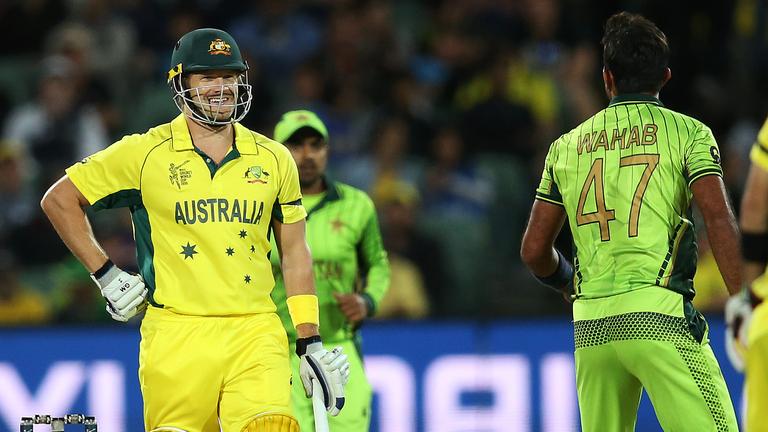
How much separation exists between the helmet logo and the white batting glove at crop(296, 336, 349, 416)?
4.15 ft

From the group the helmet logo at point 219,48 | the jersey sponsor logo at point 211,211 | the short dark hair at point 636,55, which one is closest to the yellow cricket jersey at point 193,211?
the jersey sponsor logo at point 211,211

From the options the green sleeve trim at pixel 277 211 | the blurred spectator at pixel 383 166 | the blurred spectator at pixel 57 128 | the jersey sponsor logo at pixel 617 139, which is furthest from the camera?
the blurred spectator at pixel 57 128

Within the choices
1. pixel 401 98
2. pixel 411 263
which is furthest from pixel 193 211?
→ pixel 401 98

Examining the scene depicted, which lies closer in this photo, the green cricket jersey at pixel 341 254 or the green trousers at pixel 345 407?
the green trousers at pixel 345 407

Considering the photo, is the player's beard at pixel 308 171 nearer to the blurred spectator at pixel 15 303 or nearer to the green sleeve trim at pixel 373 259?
the green sleeve trim at pixel 373 259

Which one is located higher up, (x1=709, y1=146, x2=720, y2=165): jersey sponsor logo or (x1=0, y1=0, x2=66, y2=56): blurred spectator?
(x1=0, y1=0, x2=66, y2=56): blurred spectator

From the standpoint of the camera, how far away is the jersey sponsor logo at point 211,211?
582cm

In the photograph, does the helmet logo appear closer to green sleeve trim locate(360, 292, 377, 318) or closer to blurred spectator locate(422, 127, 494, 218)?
green sleeve trim locate(360, 292, 377, 318)

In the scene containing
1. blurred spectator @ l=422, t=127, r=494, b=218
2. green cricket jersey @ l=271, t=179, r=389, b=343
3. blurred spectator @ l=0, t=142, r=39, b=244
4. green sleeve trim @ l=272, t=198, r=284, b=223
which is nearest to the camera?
green sleeve trim @ l=272, t=198, r=284, b=223

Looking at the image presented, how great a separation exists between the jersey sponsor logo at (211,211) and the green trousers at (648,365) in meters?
1.48

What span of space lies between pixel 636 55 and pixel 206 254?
6.42ft

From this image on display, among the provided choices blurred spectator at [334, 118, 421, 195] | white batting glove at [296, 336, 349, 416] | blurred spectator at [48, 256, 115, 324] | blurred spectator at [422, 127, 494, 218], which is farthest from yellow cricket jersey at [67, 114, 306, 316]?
blurred spectator at [334, 118, 421, 195]

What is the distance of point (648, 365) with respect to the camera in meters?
5.64

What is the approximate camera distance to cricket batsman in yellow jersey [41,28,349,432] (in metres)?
5.71
